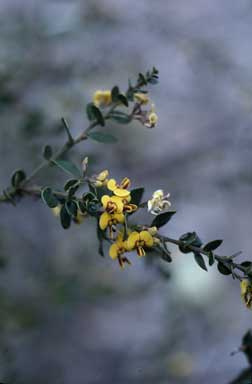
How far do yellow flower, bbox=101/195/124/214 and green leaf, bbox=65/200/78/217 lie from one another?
46 millimetres

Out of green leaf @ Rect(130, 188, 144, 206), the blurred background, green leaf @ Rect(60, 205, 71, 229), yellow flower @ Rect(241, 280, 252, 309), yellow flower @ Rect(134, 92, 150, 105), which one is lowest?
yellow flower @ Rect(241, 280, 252, 309)

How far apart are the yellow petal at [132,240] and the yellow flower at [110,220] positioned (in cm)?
2

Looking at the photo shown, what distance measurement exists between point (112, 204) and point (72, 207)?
6 centimetres

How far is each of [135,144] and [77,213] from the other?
140 centimetres

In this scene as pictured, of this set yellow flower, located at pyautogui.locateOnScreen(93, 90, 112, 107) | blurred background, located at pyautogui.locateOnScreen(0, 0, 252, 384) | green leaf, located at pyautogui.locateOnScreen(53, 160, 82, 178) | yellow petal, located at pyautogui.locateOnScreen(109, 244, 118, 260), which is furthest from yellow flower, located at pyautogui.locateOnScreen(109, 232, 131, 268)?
blurred background, located at pyautogui.locateOnScreen(0, 0, 252, 384)

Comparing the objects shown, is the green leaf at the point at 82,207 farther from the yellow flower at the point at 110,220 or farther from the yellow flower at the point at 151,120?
the yellow flower at the point at 151,120

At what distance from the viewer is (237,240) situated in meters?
2.07

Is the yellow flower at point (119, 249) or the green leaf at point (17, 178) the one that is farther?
the green leaf at point (17, 178)

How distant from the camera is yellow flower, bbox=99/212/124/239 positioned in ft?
1.96

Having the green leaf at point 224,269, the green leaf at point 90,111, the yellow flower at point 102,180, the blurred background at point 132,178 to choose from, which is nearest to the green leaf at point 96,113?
the green leaf at point 90,111

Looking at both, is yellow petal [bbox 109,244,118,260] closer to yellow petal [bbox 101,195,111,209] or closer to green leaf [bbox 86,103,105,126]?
yellow petal [bbox 101,195,111,209]

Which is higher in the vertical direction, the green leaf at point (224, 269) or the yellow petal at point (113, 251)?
the yellow petal at point (113, 251)

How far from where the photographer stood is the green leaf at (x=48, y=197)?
0.65 meters

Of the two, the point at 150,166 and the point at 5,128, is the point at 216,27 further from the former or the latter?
the point at 5,128
